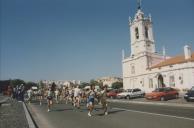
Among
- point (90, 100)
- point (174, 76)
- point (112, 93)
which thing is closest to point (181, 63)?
point (174, 76)

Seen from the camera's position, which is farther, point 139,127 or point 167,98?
point 167,98

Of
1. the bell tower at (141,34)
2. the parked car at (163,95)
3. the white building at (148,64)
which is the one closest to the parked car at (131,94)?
the parked car at (163,95)

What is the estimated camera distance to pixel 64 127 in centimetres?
1040

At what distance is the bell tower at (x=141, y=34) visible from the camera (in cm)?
6091

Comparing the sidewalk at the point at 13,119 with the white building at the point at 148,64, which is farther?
the white building at the point at 148,64

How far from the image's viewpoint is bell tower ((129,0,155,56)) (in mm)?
60906

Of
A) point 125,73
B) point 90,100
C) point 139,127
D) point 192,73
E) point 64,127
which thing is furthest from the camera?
point 125,73

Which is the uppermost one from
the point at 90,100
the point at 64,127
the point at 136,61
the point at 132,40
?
the point at 132,40

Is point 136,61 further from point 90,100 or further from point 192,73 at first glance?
point 90,100

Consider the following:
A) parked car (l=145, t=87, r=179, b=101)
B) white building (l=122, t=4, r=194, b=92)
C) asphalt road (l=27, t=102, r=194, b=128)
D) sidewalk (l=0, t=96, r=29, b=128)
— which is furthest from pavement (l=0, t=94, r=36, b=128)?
white building (l=122, t=4, r=194, b=92)

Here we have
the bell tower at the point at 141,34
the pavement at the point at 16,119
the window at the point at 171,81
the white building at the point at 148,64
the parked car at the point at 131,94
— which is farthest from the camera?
the bell tower at the point at 141,34

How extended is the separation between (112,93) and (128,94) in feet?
22.3

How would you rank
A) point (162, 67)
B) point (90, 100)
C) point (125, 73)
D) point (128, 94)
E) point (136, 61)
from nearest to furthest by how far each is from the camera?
point (90, 100) → point (128, 94) → point (162, 67) → point (136, 61) → point (125, 73)

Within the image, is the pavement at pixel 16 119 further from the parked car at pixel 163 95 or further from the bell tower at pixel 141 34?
the bell tower at pixel 141 34
